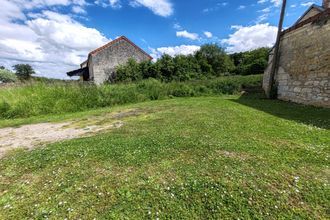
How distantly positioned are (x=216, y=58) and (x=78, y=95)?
2035 centimetres

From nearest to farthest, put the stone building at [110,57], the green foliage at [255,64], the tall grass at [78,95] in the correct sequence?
the tall grass at [78,95]
the stone building at [110,57]
the green foliage at [255,64]

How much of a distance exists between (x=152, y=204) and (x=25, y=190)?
1.83 metres

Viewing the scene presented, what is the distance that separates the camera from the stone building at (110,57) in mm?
20250

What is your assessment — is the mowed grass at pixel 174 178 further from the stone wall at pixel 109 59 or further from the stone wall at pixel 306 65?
the stone wall at pixel 109 59

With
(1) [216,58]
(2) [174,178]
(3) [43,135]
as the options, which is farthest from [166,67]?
(2) [174,178]

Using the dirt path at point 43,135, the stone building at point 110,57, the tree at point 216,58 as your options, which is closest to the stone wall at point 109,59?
the stone building at point 110,57

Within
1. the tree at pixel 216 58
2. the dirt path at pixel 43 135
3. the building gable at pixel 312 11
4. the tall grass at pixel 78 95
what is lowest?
the dirt path at pixel 43 135

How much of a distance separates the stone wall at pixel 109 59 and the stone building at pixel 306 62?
16.3 meters

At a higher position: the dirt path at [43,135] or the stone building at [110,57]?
the stone building at [110,57]

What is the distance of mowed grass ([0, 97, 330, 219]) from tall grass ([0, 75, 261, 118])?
6.11 m

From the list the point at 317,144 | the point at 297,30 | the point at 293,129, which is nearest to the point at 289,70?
the point at 297,30

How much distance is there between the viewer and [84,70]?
25094mm

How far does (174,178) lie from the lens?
8.73 feet

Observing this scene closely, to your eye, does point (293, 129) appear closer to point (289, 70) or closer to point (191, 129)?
point (191, 129)
